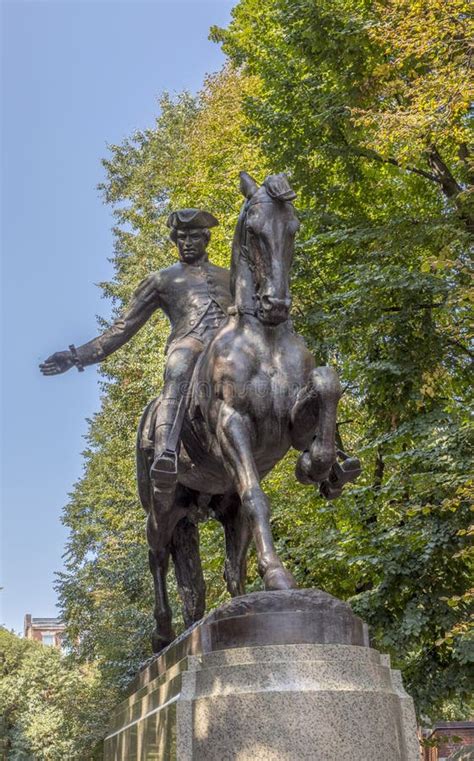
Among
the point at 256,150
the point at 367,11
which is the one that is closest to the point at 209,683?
the point at 367,11

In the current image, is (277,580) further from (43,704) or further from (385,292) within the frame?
(43,704)

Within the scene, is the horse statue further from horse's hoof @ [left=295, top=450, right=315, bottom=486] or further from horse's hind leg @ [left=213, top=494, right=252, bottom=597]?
horse's hind leg @ [left=213, top=494, right=252, bottom=597]

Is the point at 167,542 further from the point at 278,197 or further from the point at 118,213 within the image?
the point at 118,213

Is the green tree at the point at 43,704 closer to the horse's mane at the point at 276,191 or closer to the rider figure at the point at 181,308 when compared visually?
the rider figure at the point at 181,308

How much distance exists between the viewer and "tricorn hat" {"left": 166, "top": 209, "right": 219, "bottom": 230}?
8.49m

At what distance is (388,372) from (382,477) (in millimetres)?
2764

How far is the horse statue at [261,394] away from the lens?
652 cm

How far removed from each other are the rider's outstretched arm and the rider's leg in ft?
2.73

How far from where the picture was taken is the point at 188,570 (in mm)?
8531

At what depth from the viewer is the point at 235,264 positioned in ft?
23.7

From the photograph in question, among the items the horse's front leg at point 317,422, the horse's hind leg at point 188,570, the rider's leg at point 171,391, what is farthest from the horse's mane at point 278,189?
the horse's hind leg at point 188,570

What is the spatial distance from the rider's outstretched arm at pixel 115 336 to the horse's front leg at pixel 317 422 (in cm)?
236

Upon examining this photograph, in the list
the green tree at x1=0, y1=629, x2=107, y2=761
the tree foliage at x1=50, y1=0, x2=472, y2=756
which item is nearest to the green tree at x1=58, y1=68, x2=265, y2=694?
the tree foliage at x1=50, y1=0, x2=472, y2=756

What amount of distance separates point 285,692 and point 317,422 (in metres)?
1.81
